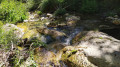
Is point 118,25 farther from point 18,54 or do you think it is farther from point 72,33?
point 18,54

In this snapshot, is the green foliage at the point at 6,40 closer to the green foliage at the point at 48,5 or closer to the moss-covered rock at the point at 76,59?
the moss-covered rock at the point at 76,59

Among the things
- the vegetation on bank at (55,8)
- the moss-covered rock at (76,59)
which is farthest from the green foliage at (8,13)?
the moss-covered rock at (76,59)

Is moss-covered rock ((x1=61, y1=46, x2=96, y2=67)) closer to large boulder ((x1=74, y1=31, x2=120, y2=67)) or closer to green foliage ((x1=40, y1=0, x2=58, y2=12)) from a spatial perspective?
large boulder ((x1=74, y1=31, x2=120, y2=67))

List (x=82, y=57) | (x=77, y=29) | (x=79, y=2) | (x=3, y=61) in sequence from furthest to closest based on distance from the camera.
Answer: (x=79, y=2) < (x=77, y=29) < (x=82, y=57) < (x=3, y=61)

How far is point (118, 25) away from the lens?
583 centimetres

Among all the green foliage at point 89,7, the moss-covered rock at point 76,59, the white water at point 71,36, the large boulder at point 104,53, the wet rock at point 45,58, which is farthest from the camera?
the green foliage at point 89,7

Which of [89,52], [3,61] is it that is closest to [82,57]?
[89,52]

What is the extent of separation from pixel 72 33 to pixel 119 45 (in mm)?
2769

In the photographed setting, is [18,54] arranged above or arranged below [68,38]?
above

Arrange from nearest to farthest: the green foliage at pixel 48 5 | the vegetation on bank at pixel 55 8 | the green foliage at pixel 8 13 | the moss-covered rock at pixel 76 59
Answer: the moss-covered rock at pixel 76 59 → the green foliage at pixel 8 13 → the vegetation on bank at pixel 55 8 → the green foliage at pixel 48 5

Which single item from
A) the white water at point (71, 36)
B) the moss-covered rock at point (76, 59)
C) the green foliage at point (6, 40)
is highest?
the green foliage at point (6, 40)

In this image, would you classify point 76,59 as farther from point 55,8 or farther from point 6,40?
point 55,8

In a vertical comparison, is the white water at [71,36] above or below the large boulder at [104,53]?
below

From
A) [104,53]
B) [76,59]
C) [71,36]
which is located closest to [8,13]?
[71,36]
